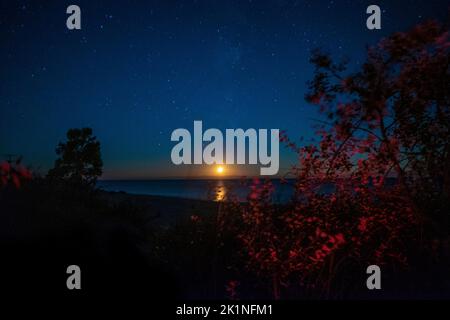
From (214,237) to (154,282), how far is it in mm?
1234

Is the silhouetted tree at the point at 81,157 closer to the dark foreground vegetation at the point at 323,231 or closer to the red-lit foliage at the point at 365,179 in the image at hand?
the dark foreground vegetation at the point at 323,231

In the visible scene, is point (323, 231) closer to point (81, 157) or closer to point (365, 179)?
point (365, 179)

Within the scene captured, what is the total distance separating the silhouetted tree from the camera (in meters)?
12.2

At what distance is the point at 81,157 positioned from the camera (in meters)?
12.9

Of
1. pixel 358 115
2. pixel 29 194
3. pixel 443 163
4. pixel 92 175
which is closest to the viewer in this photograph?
pixel 358 115

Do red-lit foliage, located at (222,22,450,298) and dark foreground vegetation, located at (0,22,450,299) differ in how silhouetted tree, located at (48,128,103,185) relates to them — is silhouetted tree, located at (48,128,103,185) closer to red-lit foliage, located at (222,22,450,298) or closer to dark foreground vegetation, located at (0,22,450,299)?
dark foreground vegetation, located at (0,22,450,299)

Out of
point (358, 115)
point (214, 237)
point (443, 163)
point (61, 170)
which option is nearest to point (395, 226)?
point (443, 163)

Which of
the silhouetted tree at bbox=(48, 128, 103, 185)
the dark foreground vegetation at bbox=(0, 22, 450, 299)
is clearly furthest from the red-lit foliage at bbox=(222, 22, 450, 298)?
the silhouetted tree at bbox=(48, 128, 103, 185)

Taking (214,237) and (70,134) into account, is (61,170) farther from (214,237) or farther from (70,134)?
(214,237)

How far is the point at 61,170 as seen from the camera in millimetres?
11312

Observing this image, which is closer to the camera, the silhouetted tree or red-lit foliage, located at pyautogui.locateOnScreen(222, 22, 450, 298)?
red-lit foliage, located at pyautogui.locateOnScreen(222, 22, 450, 298)

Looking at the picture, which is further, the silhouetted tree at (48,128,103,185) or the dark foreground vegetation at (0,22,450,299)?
the silhouetted tree at (48,128,103,185)

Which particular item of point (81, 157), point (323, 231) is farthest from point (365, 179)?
point (81, 157)

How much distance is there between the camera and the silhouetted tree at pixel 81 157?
12247 mm
